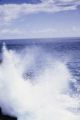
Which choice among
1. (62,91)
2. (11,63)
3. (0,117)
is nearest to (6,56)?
(11,63)

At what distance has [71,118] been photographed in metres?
21.0

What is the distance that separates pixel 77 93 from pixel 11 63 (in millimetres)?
7062

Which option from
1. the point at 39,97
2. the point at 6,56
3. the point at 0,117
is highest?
the point at 6,56

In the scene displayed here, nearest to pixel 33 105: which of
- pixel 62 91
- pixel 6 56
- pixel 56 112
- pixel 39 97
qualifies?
pixel 56 112

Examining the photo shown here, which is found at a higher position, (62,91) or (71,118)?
(62,91)

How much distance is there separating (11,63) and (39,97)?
5.46 metres

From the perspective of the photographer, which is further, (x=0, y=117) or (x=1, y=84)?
(x=1, y=84)

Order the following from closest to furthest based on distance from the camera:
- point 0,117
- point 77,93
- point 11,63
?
point 0,117
point 11,63
point 77,93

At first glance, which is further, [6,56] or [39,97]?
[6,56]

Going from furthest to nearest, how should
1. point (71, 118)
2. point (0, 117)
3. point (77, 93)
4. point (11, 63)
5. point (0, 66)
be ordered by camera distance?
point (77, 93) < point (11, 63) < point (0, 66) < point (71, 118) < point (0, 117)

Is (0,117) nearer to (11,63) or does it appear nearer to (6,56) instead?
(11,63)

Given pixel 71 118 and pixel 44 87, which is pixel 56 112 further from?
pixel 44 87

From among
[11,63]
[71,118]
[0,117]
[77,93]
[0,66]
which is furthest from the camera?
[77,93]

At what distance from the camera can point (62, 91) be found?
30875 mm
